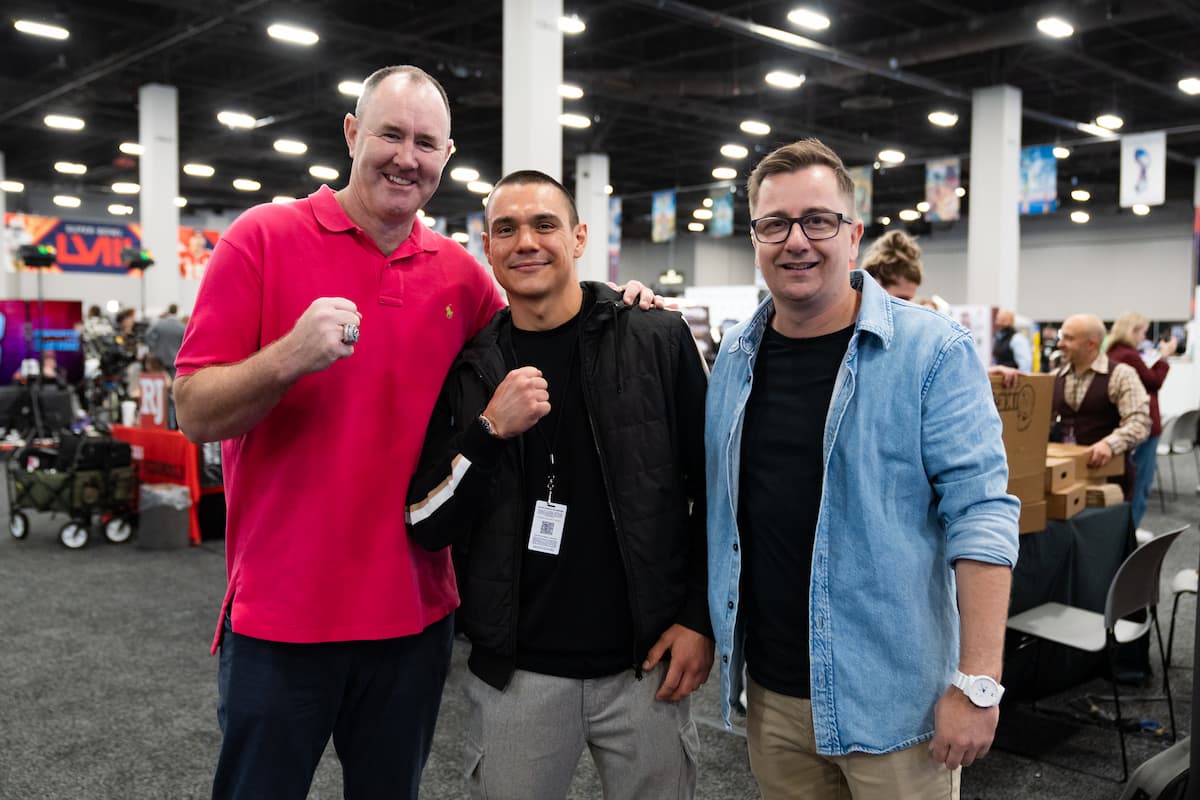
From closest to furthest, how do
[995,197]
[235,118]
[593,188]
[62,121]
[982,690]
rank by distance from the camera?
[982,690] → [995,197] → [235,118] → [62,121] → [593,188]

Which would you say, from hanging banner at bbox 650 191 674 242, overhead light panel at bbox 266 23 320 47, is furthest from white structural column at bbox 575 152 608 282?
overhead light panel at bbox 266 23 320 47

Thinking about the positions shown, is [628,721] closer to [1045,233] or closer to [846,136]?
[846,136]

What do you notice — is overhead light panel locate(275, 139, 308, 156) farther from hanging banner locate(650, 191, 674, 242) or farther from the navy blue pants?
the navy blue pants

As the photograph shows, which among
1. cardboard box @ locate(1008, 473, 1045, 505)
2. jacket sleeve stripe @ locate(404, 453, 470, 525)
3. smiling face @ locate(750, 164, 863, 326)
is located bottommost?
cardboard box @ locate(1008, 473, 1045, 505)

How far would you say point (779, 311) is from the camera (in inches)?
62.9

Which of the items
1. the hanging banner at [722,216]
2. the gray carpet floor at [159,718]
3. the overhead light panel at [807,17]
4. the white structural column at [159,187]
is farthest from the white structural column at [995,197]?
the white structural column at [159,187]

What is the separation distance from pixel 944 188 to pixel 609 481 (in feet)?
47.3

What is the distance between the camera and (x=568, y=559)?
162cm

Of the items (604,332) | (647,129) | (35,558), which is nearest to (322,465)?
(604,332)

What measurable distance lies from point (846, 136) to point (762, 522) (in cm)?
1625

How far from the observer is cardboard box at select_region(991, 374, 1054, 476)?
9.95ft

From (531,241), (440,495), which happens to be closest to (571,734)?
(440,495)

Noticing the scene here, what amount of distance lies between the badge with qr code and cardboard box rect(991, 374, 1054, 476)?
1.88m

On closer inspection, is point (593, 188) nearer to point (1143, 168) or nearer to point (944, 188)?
point (944, 188)
